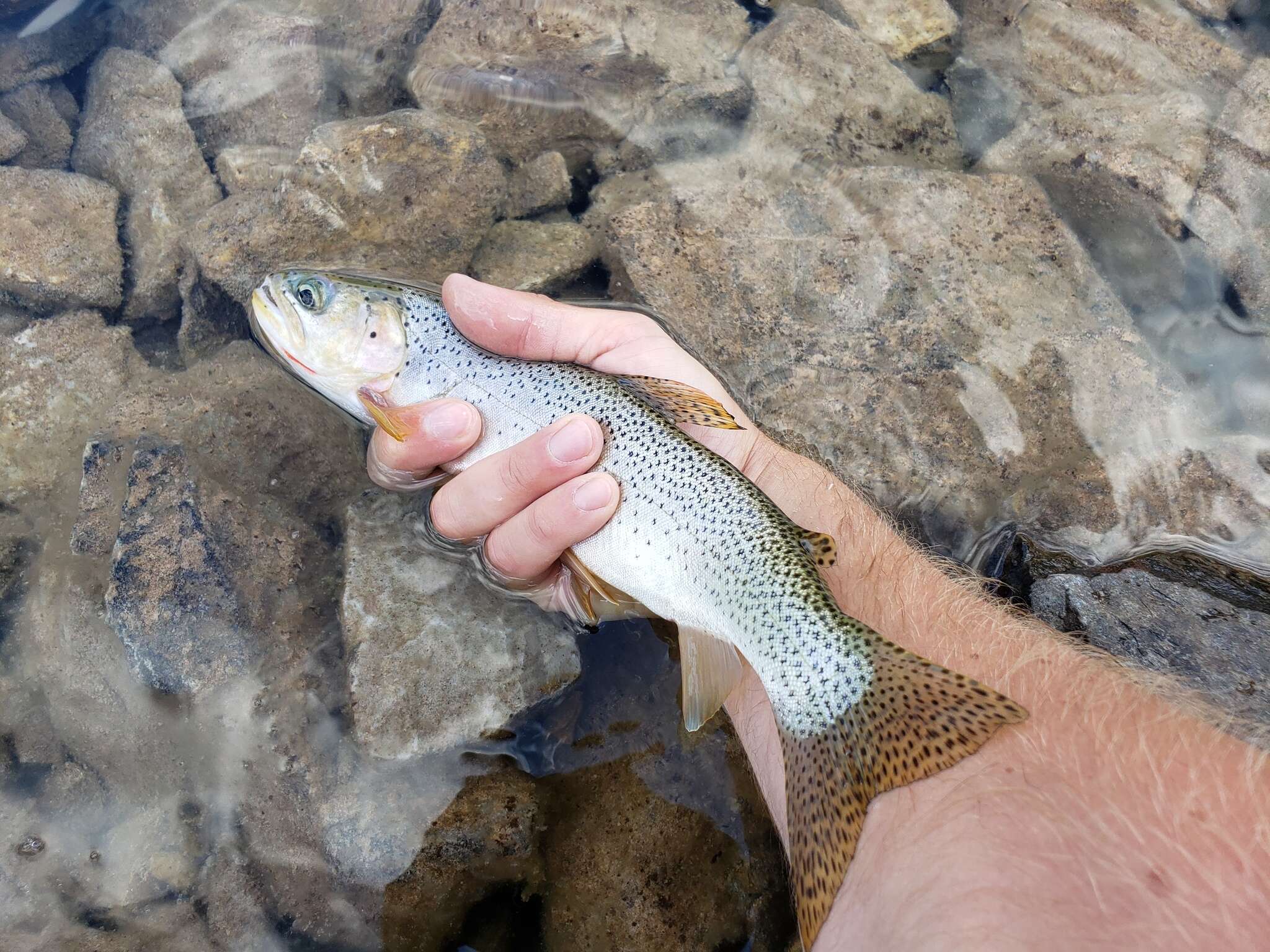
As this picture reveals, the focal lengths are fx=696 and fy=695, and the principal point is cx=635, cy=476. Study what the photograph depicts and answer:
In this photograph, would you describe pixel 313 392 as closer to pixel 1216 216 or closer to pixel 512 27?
pixel 512 27

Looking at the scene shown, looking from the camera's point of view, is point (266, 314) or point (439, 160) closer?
point (266, 314)

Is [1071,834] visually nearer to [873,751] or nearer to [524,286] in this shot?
[873,751]

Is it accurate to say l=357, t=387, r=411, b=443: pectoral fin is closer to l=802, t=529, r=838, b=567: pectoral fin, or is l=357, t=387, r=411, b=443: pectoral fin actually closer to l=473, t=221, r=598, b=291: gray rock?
l=473, t=221, r=598, b=291: gray rock

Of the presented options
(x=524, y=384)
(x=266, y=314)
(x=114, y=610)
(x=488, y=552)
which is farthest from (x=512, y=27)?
(x=114, y=610)

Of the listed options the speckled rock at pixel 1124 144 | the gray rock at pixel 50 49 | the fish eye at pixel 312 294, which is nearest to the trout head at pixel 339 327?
the fish eye at pixel 312 294

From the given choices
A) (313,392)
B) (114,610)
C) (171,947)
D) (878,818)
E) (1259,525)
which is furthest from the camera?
(313,392)

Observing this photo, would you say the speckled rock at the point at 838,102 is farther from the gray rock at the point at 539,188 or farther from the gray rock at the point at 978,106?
the gray rock at the point at 539,188

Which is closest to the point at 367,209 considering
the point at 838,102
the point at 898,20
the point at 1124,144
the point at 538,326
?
the point at 538,326
